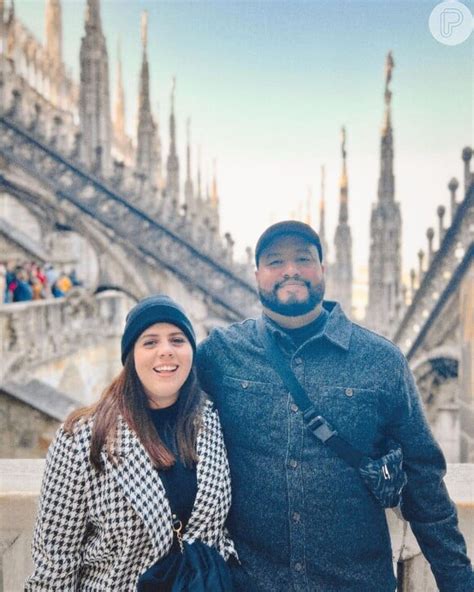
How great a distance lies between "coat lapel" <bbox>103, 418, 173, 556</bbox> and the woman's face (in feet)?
0.52

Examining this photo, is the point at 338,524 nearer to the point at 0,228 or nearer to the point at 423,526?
the point at 423,526

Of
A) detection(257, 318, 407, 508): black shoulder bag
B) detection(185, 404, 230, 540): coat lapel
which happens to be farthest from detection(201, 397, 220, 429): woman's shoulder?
detection(257, 318, 407, 508): black shoulder bag

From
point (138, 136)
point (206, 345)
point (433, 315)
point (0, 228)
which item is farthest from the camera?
point (138, 136)

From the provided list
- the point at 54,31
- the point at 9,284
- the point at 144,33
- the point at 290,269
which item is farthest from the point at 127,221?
the point at 54,31

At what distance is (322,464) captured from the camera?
1529 millimetres

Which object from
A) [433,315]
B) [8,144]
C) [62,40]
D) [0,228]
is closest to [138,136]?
[8,144]

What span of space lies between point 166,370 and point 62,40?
38698 mm

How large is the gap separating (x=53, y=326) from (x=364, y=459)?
24.4ft

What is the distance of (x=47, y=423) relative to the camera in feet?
21.5

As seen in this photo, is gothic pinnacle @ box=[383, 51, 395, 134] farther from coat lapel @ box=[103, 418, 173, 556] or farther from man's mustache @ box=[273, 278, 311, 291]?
coat lapel @ box=[103, 418, 173, 556]

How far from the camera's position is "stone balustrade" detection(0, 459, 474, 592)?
177 centimetres

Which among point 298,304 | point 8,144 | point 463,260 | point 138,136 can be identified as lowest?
point 298,304

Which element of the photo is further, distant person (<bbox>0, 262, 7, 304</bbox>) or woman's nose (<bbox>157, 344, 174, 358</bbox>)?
distant person (<bbox>0, 262, 7, 304</bbox>)

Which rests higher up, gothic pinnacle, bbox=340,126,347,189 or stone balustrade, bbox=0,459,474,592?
gothic pinnacle, bbox=340,126,347,189
